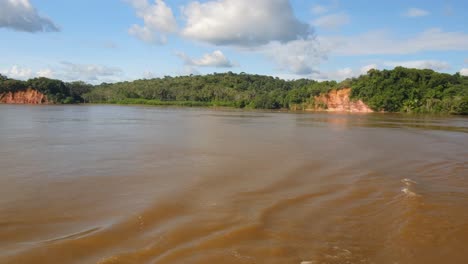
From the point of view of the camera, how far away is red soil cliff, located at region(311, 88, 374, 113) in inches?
3309

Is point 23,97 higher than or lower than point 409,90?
lower

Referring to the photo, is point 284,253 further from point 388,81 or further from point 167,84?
point 167,84

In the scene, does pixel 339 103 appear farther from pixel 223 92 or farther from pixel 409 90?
pixel 223 92

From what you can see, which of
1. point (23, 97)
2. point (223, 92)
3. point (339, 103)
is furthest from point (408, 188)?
point (23, 97)

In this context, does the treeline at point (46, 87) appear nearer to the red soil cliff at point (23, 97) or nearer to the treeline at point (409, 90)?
the red soil cliff at point (23, 97)

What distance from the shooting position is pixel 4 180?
766 centimetres

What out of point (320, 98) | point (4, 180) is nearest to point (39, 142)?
point (4, 180)

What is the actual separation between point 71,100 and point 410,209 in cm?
13037

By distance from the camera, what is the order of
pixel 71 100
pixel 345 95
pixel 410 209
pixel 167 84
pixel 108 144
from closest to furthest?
pixel 410 209 < pixel 108 144 < pixel 345 95 < pixel 71 100 < pixel 167 84

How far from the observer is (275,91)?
366ft

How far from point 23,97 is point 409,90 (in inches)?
4283

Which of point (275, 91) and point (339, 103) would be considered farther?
point (275, 91)

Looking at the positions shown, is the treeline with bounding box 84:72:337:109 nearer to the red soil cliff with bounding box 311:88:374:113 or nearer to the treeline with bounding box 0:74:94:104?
the red soil cliff with bounding box 311:88:374:113

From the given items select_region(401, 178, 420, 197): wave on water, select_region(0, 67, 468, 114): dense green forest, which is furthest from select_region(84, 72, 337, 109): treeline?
select_region(401, 178, 420, 197): wave on water
